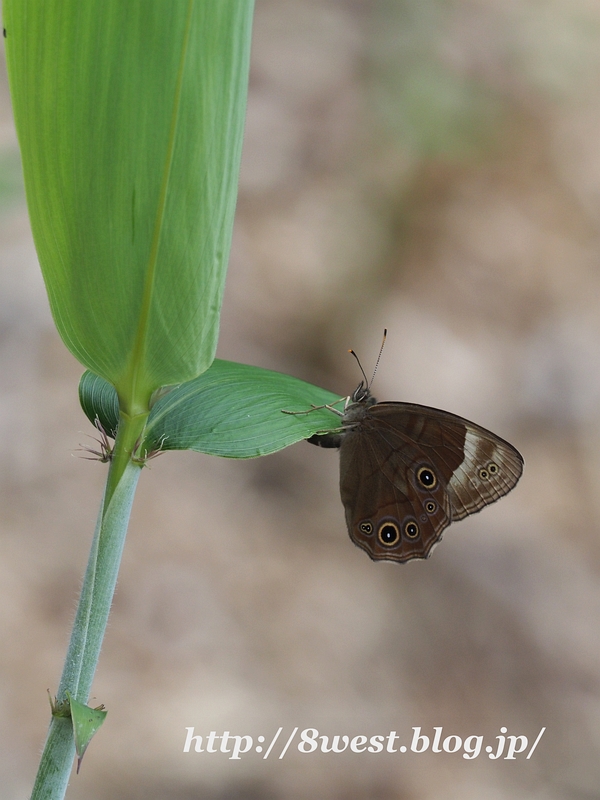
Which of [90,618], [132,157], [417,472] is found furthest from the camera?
[417,472]

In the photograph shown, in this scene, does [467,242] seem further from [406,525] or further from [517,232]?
[406,525]

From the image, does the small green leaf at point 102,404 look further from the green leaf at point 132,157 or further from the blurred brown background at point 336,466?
the blurred brown background at point 336,466

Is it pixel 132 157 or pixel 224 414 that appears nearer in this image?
pixel 132 157

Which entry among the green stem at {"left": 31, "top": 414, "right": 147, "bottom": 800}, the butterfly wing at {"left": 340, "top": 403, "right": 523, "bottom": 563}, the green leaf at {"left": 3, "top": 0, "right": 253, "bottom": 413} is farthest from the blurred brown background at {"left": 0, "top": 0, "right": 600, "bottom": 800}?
the green leaf at {"left": 3, "top": 0, "right": 253, "bottom": 413}

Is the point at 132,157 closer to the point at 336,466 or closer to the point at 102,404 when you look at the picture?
the point at 102,404

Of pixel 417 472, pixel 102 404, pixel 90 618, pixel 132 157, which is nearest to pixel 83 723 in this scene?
pixel 90 618

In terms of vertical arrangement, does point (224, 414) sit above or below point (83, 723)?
above
